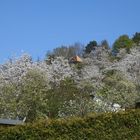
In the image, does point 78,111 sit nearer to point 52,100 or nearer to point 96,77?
point 52,100

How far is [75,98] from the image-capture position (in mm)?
31906

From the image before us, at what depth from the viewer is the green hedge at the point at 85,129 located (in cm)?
1733

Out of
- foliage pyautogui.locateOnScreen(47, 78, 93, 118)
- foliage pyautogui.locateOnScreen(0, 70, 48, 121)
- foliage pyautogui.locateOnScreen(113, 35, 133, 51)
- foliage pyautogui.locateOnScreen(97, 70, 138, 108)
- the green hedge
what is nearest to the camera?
the green hedge

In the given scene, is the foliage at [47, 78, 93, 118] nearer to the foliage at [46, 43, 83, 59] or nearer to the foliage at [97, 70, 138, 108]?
the foliage at [97, 70, 138, 108]

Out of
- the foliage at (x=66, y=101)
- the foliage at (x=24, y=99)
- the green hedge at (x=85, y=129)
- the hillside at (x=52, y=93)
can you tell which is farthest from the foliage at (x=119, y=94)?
the green hedge at (x=85, y=129)

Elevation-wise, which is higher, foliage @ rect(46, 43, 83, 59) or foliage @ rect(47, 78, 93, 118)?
foliage @ rect(46, 43, 83, 59)

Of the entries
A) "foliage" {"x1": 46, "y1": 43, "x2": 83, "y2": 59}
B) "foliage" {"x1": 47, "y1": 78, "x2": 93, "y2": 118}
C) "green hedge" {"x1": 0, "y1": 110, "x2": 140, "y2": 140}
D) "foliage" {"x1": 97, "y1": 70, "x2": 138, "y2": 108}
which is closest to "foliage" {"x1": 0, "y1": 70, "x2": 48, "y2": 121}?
"foliage" {"x1": 47, "y1": 78, "x2": 93, "y2": 118}

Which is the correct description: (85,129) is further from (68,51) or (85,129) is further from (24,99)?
(68,51)

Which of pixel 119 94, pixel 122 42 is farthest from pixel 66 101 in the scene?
pixel 122 42

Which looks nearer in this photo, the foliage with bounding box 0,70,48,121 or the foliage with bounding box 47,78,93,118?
the foliage with bounding box 47,78,93,118

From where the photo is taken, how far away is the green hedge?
56.9 feet

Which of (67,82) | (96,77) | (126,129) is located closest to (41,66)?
(67,82)

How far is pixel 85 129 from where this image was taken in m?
17.7

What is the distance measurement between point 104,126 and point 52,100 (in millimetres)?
15470
